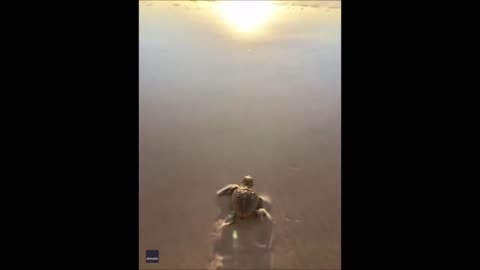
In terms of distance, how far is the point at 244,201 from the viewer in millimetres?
2135

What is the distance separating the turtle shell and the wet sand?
79mm

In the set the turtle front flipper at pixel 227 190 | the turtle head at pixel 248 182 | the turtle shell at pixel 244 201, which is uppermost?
the turtle head at pixel 248 182

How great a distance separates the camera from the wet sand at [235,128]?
7.09 ft

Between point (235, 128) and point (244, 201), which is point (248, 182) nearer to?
point (244, 201)

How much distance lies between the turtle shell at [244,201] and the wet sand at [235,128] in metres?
0.08

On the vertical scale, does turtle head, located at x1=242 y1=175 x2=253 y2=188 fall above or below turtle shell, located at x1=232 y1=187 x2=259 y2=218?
above

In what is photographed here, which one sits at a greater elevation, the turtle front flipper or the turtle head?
the turtle head

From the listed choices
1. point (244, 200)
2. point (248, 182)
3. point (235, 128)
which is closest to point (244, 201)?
point (244, 200)

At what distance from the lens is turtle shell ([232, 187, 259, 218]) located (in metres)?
2.13

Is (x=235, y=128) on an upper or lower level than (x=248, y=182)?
upper

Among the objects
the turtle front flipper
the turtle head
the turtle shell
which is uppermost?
the turtle head

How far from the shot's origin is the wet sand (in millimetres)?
2162

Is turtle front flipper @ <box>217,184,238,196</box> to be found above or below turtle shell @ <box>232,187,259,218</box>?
above

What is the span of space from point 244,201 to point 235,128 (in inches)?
16.0
